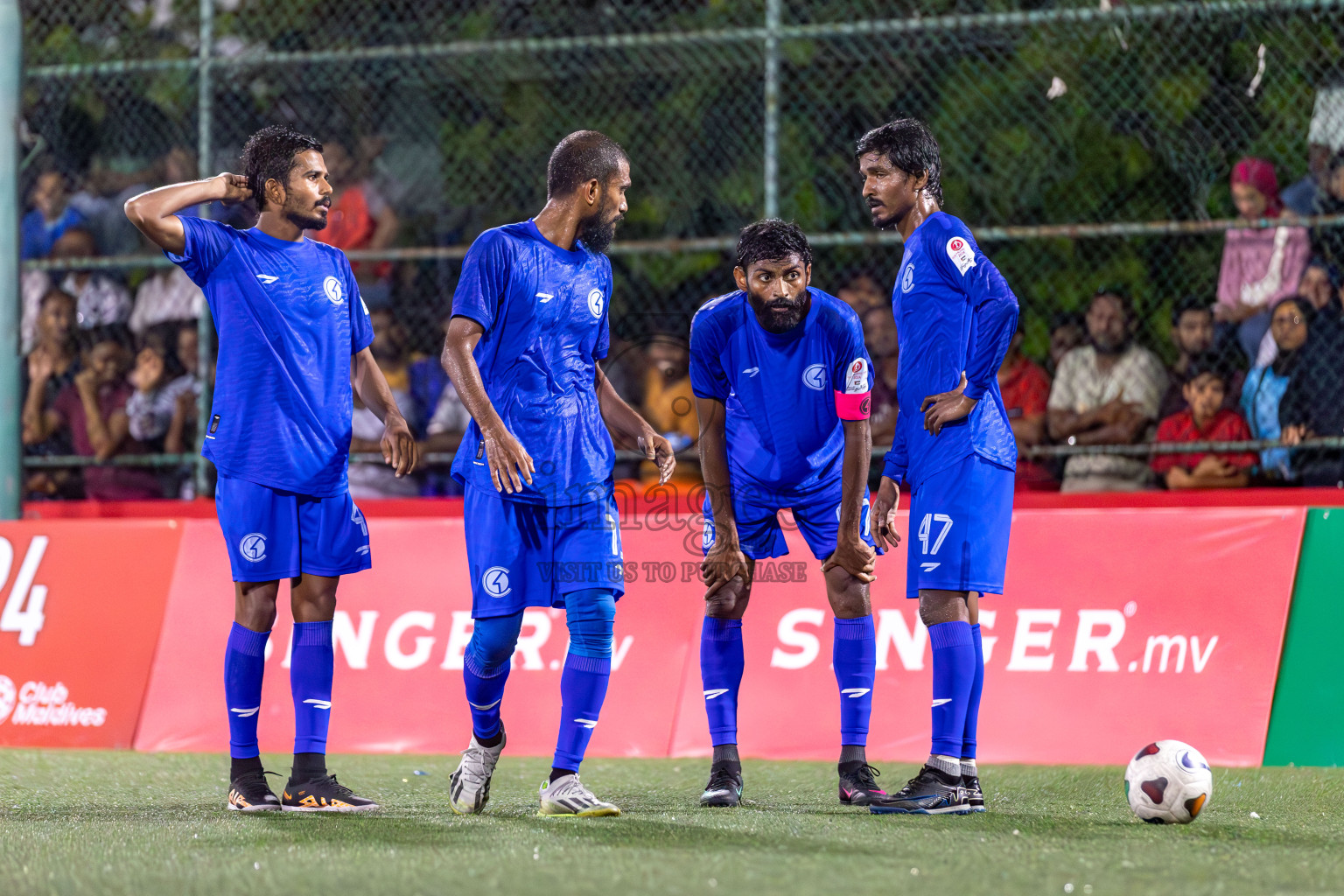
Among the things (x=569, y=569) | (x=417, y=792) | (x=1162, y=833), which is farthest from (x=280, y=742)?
(x=1162, y=833)

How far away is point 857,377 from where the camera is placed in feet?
16.3

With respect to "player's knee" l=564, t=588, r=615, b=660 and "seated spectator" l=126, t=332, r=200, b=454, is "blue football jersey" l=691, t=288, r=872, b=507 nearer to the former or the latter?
"player's knee" l=564, t=588, r=615, b=660

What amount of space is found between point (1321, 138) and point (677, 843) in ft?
18.7

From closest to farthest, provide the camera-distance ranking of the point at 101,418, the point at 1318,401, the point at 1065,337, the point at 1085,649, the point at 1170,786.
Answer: the point at 1170,786, the point at 1085,649, the point at 1318,401, the point at 1065,337, the point at 101,418

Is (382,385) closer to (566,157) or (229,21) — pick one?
(566,157)

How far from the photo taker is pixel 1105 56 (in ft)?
27.4

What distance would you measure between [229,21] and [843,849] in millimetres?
7897

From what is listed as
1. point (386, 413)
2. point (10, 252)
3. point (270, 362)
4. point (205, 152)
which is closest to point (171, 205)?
point (270, 362)

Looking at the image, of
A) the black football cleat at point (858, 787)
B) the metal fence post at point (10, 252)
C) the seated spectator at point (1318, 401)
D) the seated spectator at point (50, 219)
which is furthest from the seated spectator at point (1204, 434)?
the seated spectator at point (50, 219)

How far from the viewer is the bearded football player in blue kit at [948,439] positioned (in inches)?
184

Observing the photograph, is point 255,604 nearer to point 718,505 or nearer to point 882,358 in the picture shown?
point 718,505

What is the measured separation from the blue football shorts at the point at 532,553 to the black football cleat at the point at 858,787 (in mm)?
1094

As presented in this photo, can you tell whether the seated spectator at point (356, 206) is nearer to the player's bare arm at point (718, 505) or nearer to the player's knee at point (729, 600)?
the player's bare arm at point (718, 505)

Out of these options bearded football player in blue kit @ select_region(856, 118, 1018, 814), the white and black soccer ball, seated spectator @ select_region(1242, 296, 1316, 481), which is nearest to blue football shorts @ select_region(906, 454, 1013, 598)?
bearded football player in blue kit @ select_region(856, 118, 1018, 814)
